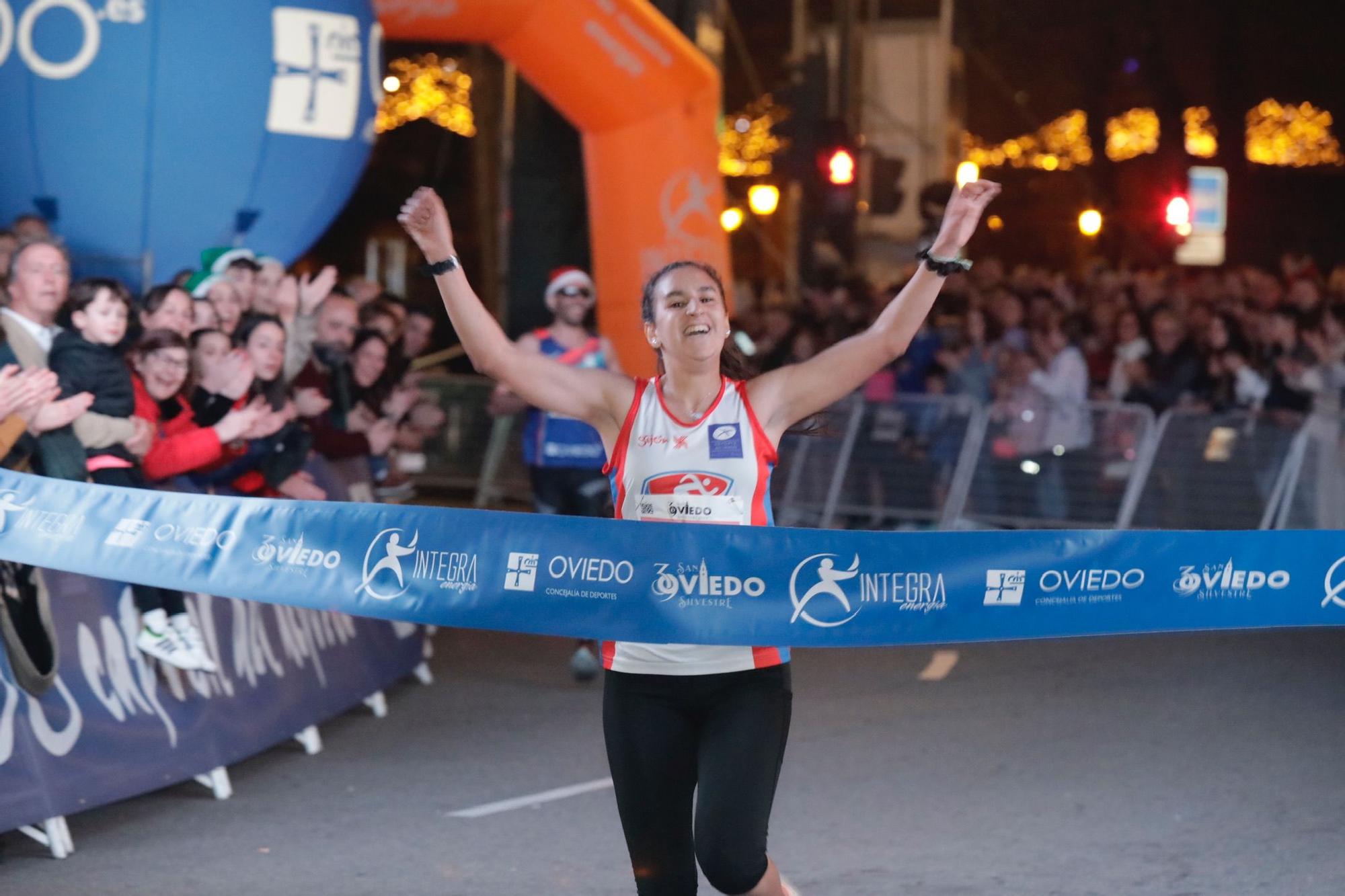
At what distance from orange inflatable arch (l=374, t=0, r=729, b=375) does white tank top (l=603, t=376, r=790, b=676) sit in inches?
310

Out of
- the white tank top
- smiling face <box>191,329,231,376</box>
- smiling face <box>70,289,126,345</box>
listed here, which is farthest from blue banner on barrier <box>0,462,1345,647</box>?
smiling face <box>191,329,231,376</box>

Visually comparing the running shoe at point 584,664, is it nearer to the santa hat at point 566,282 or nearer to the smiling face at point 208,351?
the santa hat at point 566,282

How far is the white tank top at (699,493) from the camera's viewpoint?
168 inches

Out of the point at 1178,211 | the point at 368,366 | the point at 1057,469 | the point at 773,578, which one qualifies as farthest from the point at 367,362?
the point at 1178,211

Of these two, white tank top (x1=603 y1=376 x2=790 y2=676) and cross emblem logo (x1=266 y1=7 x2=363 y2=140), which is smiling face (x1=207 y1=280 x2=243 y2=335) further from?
white tank top (x1=603 y1=376 x2=790 y2=676)

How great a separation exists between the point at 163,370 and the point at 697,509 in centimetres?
346

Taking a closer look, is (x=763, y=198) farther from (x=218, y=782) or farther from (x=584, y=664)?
(x=218, y=782)

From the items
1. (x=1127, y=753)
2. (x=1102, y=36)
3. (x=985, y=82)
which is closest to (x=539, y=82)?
(x=1127, y=753)

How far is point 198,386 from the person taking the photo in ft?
25.2

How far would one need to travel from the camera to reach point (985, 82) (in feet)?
131

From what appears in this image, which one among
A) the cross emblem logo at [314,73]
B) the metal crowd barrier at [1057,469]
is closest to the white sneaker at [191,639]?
the cross emblem logo at [314,73]

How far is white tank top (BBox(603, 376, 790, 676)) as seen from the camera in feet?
14.0

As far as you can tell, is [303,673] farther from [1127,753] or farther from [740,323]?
[740,323]

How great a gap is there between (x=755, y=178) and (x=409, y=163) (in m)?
6.59
